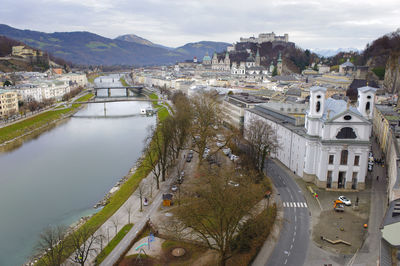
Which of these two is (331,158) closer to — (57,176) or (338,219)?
(338,219)

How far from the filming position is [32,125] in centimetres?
4944

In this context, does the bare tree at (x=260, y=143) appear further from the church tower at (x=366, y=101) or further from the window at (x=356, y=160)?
the church tower at (x=366, y=101)

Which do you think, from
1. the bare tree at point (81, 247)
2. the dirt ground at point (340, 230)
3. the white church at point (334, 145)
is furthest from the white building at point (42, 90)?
the dirt ground at point (340, 230)

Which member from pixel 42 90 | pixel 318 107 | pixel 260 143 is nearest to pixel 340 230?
pixel 318 107

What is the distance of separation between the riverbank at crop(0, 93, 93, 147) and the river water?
7.31 feet

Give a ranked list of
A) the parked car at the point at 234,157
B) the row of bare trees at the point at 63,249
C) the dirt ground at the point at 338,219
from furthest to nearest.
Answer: the parked car at the point at 234,157 < the dirt ground at the point at 338,219 < the row of bare trees at the point at 63,249

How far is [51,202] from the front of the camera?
23.9 meters

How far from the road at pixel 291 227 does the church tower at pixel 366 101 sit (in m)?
8.22

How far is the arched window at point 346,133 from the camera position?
76.3 ft

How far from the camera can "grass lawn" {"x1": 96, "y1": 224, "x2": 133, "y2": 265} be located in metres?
15.5

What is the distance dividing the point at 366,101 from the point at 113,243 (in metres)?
21.8

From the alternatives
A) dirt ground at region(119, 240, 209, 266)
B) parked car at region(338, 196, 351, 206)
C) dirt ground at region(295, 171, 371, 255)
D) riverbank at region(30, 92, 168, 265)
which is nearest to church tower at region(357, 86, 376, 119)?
dirt ground at region(295, 171, 371, 255)

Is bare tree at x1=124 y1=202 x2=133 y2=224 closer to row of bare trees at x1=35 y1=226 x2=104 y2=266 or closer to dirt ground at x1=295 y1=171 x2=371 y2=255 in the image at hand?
row of bare trees at x1=35 y1=226 x2=104 y2=266

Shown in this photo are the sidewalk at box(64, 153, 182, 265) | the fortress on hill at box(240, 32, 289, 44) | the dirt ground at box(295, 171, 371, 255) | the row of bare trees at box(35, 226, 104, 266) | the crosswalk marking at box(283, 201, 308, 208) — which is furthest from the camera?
the fortress on hill at box(240, 32, 289, 44)
